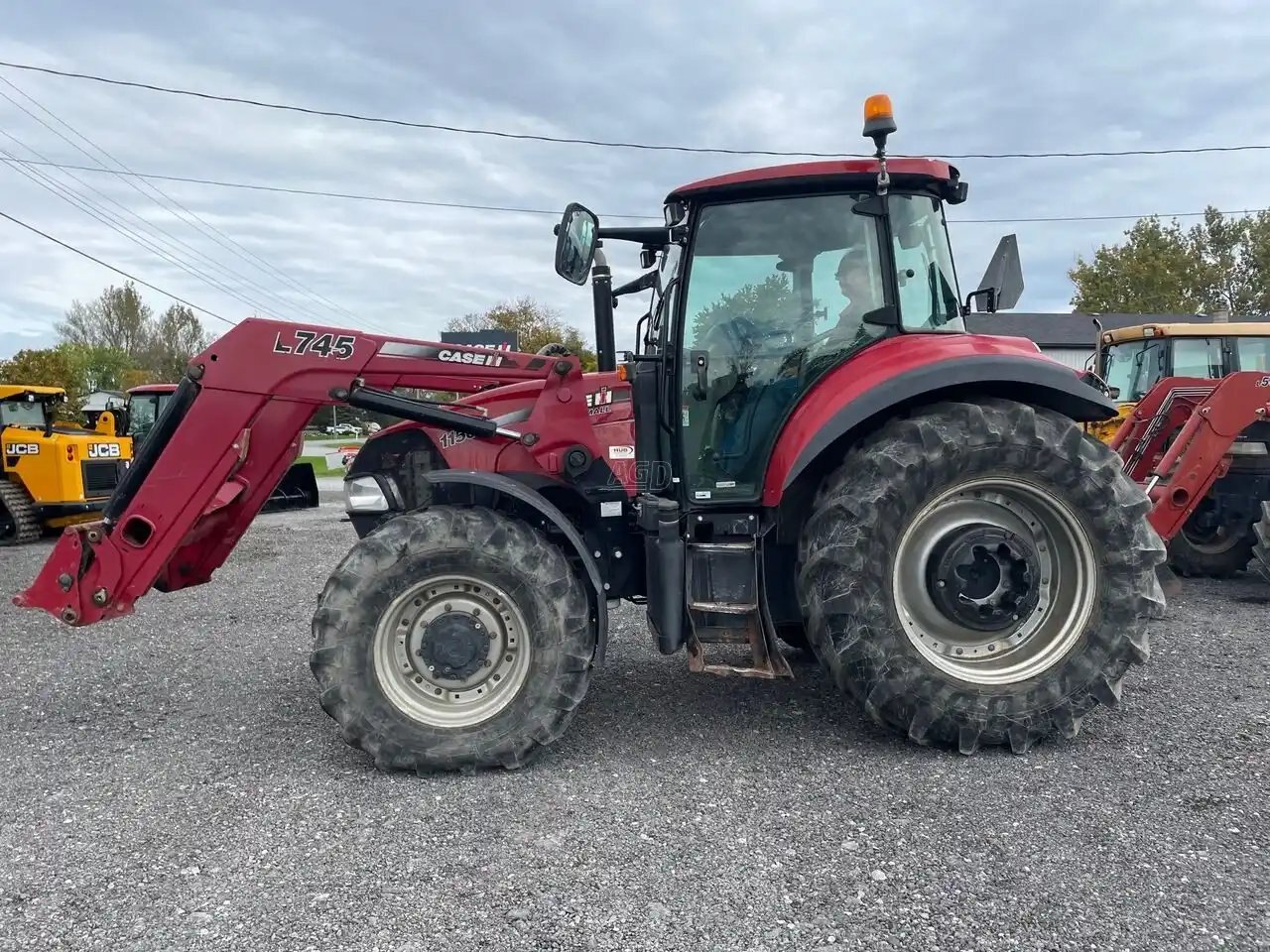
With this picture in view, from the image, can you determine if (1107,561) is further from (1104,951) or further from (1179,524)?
(1179,524)

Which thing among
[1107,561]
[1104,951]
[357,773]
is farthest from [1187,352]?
[357,773]

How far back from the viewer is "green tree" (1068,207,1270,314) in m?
39.0

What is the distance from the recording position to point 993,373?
3537 millimetres

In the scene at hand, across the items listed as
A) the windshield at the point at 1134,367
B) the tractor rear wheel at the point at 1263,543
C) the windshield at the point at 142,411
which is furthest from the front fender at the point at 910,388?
the windshield at the point at 142,411

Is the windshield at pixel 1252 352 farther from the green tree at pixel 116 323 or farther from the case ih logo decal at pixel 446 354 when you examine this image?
the green tree at pixel 116 323

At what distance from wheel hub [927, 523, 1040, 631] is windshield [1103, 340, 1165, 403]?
24.7ft

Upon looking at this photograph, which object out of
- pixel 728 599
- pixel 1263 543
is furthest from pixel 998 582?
pixel 1263 543

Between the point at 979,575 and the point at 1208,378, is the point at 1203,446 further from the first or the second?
the point at 979,575

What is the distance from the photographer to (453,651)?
355 centimetres

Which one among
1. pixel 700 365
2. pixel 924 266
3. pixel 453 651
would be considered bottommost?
pixel 453 651

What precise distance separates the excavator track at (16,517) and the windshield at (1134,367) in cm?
1325

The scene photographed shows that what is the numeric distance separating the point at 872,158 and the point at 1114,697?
2.48 metres

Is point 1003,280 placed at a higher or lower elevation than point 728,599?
higher

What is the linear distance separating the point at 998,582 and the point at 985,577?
6 centimetres
